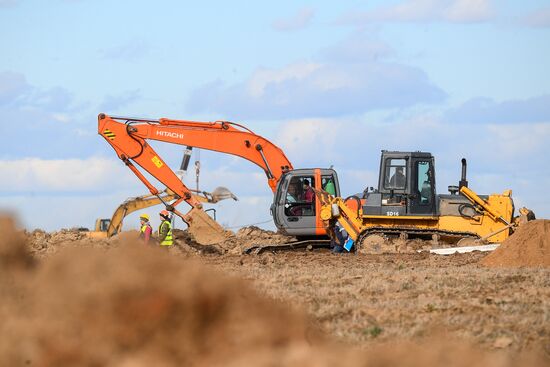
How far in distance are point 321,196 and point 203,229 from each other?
3.53 metres

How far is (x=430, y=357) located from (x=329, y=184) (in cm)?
2012

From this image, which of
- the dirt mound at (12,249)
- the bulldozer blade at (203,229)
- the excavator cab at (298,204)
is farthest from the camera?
the bulldozer blade at (203,229)

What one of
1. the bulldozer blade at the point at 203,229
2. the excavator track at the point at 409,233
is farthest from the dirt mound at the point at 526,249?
the bulldozer blade at the point at 203,229

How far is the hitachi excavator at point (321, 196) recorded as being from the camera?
91.1ft

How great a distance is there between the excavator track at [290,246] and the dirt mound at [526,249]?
7743mm

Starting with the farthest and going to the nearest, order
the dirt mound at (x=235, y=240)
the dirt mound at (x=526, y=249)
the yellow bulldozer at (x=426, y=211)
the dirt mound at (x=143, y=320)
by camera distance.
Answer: the dirt mound at (x=235, y=240) → the yellow bulldozer at (x=426, y=211) → the dirt mound at (x=526, y=249) → the dirt mound at (x=143, y=320)

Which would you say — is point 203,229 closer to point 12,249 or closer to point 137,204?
point 137,204

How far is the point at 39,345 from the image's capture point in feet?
33.3

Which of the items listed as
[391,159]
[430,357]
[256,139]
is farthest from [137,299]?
[256,139]

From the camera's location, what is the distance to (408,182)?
27781 millimetres

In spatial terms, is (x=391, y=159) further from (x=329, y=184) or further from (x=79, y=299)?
(x=79, y=299)

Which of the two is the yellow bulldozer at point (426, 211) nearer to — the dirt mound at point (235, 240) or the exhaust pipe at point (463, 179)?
the exhaust pipe at point (463, 179)

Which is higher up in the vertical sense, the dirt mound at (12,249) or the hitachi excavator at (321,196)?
the hitachi excavator at (321,196)

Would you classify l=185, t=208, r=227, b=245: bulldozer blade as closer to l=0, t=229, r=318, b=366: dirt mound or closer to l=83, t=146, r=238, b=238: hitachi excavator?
l=83, t=146, r=238, b=238: hitachi excavator
